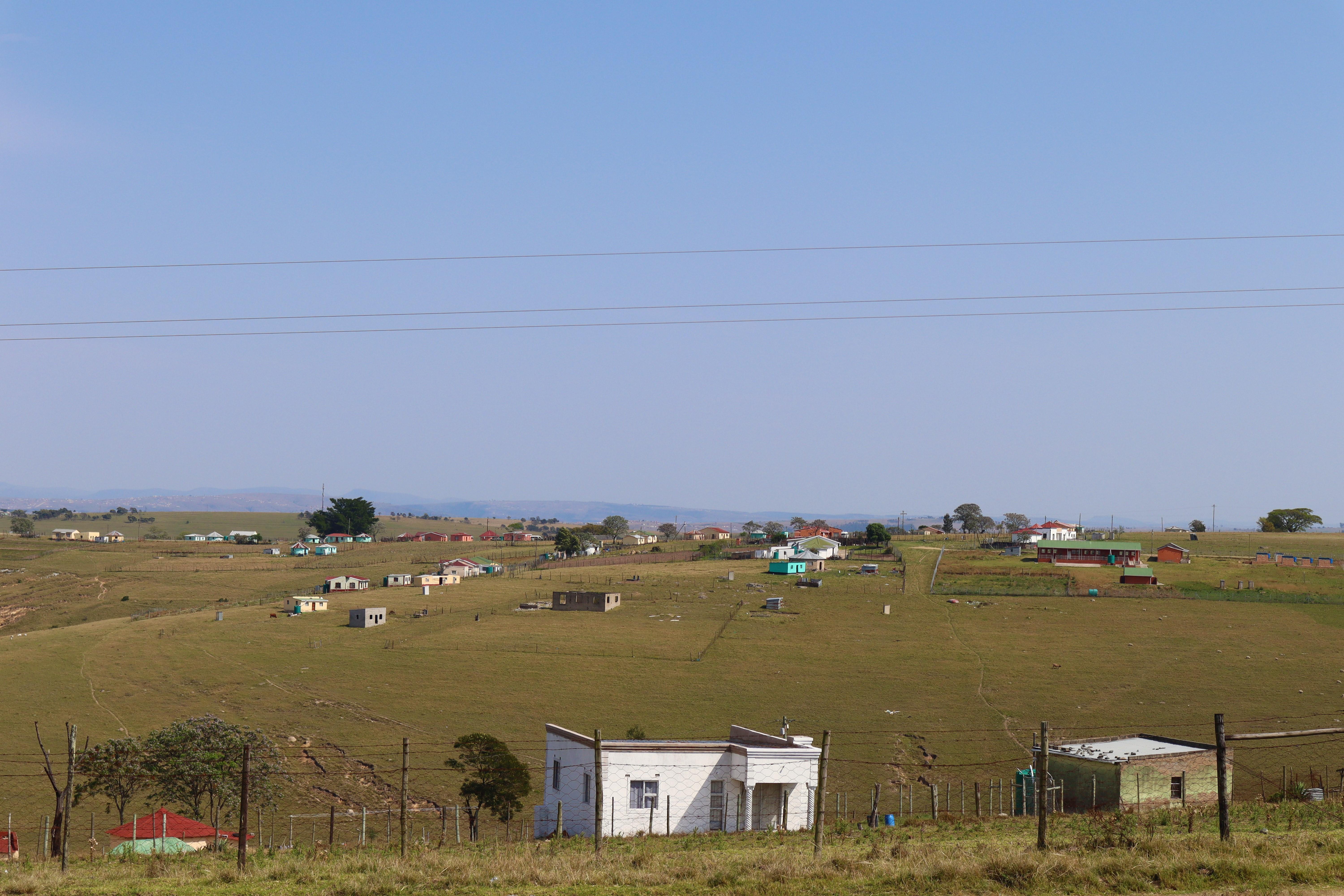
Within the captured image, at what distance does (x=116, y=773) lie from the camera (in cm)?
3391

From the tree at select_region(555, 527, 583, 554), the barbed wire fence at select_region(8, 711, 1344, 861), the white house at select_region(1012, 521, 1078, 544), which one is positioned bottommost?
the barbed wire fence at select_region(8, 711, 1344, 861)

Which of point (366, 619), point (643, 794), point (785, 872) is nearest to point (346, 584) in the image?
point (366, 619)

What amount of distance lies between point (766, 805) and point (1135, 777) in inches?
388

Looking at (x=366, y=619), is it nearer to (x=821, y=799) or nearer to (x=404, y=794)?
(x=404, y=794)

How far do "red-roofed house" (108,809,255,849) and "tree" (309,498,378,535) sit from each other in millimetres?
159416

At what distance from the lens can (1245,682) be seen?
186ft

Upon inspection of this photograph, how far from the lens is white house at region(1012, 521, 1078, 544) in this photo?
135 m

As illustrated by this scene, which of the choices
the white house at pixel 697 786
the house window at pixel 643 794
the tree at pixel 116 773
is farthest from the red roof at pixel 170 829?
the house window at pixel 643 794

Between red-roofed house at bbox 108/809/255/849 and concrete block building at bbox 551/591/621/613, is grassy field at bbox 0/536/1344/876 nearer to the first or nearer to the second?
concrete block building at bbox 551/591/621/613

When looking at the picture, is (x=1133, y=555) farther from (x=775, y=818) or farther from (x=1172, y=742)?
(x=775, y=818)

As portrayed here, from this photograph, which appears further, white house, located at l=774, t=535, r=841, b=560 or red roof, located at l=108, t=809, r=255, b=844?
white house, located at l=774, t=535, r=841, b=560

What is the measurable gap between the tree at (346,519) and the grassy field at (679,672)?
299 feet

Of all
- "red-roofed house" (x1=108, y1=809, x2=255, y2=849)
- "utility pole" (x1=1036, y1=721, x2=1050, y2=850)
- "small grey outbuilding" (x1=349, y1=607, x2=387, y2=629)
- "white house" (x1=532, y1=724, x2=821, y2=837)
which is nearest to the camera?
"utility pole" (x1=1036, y1=721, x2=1050, y2=850)

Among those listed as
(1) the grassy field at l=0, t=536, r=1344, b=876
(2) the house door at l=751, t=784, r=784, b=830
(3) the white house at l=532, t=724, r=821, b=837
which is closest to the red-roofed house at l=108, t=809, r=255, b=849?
(1) the grassy field at l=0, t=536, r=1344, b=876
